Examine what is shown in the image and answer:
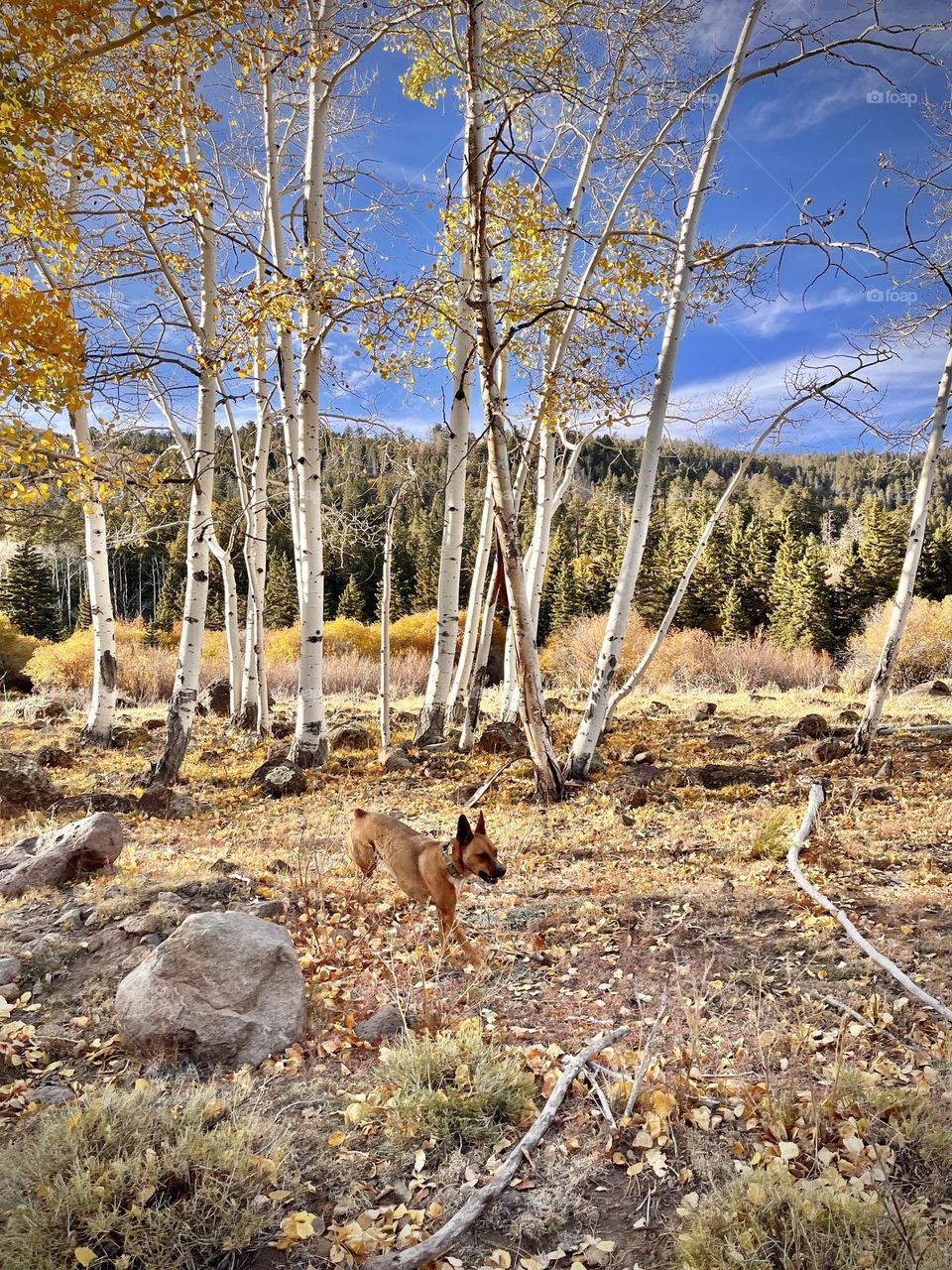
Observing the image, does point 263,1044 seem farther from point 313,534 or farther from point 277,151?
point 277,151

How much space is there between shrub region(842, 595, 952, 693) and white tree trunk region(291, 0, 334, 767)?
1912 cm

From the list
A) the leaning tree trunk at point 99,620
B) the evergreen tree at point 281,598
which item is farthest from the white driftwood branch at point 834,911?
the evergreen tree at point 281,598

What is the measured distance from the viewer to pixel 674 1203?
2568 mm

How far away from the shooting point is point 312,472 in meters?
10.5

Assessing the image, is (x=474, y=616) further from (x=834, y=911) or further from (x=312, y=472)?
(x=834, y=911)

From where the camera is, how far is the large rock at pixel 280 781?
9992 millimetres

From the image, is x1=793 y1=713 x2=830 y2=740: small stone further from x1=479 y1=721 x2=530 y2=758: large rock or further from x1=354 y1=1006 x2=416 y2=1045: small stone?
x1=354 y1=1006 x2=416 y2=1045: small stone

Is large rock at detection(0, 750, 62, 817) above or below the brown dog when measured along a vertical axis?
below

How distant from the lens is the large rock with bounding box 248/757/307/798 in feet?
32.8

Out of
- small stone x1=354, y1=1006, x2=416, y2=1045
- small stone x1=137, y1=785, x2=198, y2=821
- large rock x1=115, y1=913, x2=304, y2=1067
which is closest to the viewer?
large rock x1=115, y1=913, x2=304, y2=1067

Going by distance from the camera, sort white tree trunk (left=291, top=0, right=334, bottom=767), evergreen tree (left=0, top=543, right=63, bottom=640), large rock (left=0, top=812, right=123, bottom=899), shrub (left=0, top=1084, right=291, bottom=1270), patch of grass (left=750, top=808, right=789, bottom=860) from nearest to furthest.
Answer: shrub (left=0, top=1084, right=291, bottom=1270)
large rock (left=0, top=812, right=123, bottom=899)
patch of grass (left=750, top=808, right=789, bottom=860)
white tree trunk (left=291, top=0, right=334, bottom=767)
evergreen tree (left=0, top=543, right=63, bottom=640)

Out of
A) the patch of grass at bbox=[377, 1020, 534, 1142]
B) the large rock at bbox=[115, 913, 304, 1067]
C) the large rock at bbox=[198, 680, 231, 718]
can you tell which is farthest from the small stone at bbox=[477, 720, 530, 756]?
the large rock at bbox=[198, 680, 231, 718]

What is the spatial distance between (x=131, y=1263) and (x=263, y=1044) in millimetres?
1413

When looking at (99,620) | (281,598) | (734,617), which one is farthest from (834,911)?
(281,598)
